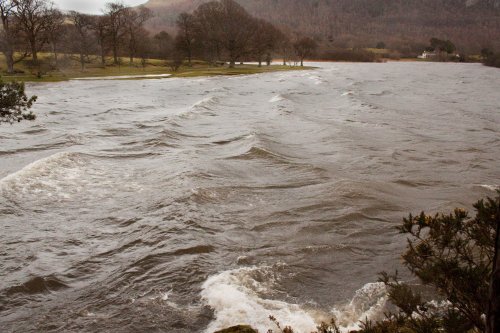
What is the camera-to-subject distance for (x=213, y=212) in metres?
12.3

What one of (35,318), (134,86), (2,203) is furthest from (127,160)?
(134,86)

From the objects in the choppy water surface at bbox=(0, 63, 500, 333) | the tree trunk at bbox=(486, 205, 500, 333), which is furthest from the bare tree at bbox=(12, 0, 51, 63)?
the tree trunk at bbox=(486, 205, 500, 333)

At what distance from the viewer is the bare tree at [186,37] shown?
97.5 m

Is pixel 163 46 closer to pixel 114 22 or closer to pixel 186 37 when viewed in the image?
pixel 186 37

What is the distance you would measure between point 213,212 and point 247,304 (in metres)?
4.88

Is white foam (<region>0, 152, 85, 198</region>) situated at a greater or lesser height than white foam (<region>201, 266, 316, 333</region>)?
greater

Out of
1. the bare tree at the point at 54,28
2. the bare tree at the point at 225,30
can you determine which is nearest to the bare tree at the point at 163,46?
the bare tree at the point at 225,30

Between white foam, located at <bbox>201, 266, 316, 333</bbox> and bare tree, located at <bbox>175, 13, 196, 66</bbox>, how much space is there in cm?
9146

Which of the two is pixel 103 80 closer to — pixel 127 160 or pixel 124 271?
pixel 127 160

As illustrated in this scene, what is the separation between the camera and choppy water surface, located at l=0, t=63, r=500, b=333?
25.6 feet

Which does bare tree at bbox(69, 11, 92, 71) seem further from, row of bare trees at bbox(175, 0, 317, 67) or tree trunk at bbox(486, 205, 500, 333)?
tree trunk at bbox(486, 205, 500, 333)

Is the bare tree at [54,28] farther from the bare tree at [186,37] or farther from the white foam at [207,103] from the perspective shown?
the white foam at [207,103]

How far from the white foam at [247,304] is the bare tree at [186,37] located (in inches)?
3601

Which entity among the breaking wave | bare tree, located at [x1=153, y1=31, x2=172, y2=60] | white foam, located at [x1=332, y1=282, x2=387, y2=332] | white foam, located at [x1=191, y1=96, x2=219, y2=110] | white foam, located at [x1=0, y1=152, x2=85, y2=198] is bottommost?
white foam, located at [x1=332, y1=282, x2=387, y2=332]
